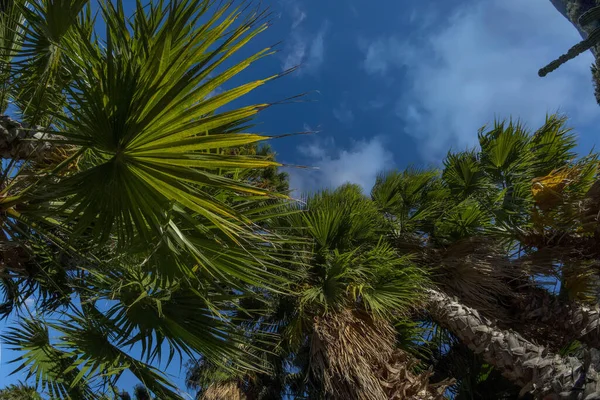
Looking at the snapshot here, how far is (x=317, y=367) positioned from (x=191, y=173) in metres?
2.83

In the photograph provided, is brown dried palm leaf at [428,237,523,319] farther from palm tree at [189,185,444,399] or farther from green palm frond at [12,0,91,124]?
green palm frond at [12,0,91,124]

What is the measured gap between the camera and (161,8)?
2.35 metres

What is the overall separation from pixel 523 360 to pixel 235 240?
2674 mm

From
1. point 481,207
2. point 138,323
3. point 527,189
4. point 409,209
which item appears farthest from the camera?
point 409,209

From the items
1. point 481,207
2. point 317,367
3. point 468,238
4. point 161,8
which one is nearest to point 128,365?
point 317,367

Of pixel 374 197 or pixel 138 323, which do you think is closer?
pixel 138 323

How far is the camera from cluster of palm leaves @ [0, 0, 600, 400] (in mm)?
1891

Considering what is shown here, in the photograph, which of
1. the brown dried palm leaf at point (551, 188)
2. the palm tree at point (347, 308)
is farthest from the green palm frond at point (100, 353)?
the brown dried palm leaf at point (551, 188)

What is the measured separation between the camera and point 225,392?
21.2ft

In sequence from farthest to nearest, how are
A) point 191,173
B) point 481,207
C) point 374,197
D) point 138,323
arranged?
point 374,197 → point 481,207 → point 138,323 → point 191,173

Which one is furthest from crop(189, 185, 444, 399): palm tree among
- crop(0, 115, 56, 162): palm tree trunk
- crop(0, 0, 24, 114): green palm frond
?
crop(0, 0, 24, 114): green palm frond

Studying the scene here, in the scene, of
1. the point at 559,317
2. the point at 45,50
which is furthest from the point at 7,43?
the point at 559,317

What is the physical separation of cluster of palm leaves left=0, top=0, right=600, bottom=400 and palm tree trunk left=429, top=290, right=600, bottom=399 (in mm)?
14

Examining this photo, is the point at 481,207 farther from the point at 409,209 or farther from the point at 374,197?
the point at 374,197
